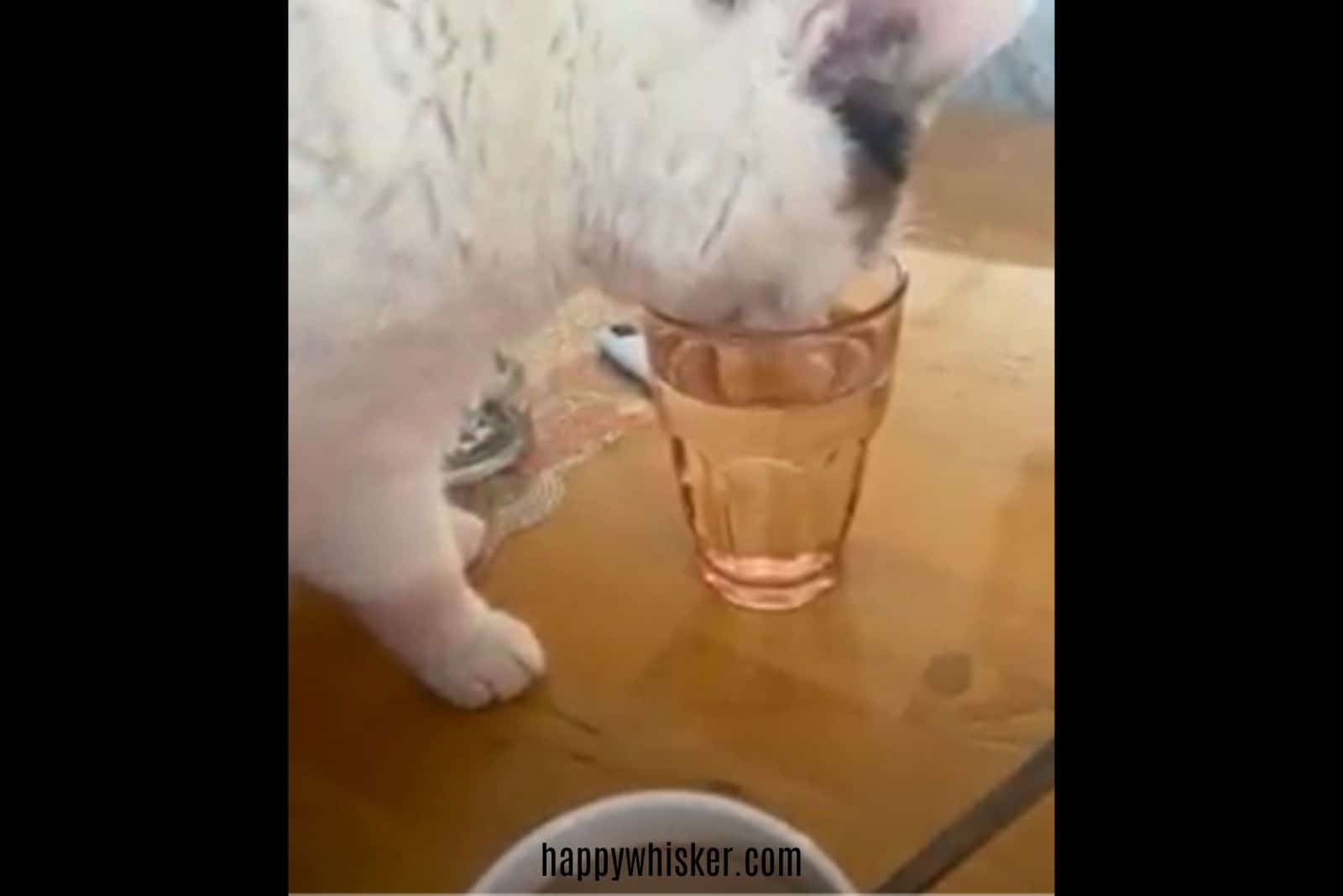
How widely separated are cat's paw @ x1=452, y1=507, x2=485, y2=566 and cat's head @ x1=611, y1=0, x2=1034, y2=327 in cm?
22

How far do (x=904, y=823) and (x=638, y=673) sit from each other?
154 mm

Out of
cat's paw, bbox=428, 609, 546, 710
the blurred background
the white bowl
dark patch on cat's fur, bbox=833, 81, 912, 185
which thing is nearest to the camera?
the white bowl

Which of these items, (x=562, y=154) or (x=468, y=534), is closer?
(x=562, y=154)

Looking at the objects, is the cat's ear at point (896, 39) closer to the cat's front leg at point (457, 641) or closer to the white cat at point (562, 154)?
the white cat at point (562, 154)

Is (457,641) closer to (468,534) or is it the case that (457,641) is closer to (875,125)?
(468,534)

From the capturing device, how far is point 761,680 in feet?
2.67

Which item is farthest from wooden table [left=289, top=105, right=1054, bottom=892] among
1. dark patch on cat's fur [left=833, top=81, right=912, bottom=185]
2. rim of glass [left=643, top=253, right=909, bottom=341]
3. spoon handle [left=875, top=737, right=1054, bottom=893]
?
dark patch on cat's fur [left=833, top=81, right=912, bottom=185]

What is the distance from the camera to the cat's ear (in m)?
0.67

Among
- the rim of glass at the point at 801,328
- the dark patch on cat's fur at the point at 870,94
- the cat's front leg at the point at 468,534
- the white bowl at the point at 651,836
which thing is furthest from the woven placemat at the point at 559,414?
the white bowl at the point at 651,836

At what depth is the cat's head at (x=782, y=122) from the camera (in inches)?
26.5

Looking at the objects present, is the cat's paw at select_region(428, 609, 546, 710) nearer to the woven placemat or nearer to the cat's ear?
the woven placemat

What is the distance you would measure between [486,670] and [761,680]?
131 millimetres

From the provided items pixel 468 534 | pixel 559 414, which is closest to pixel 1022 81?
pixel 559 414
